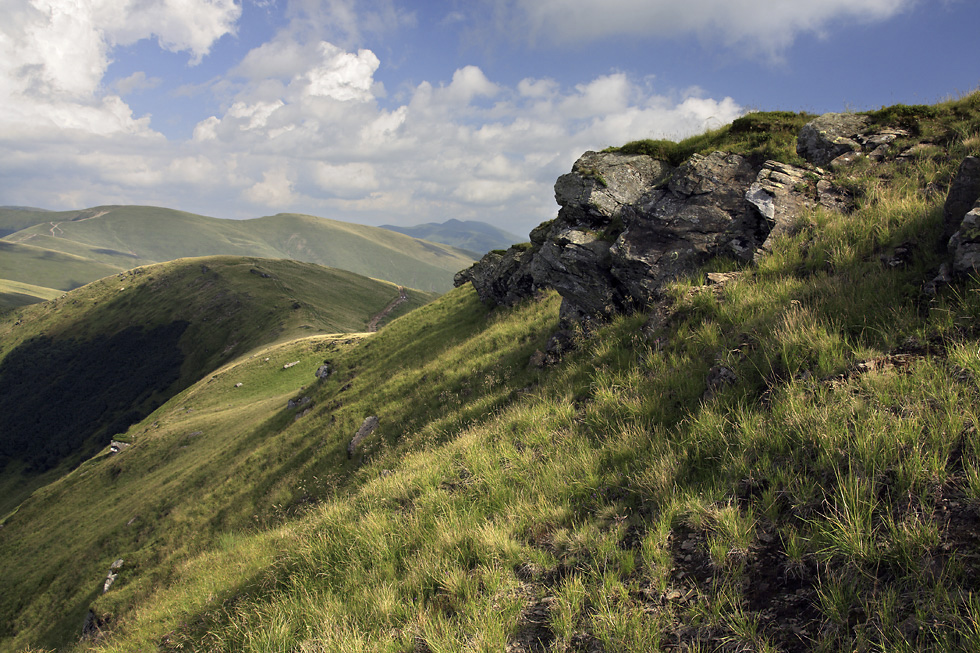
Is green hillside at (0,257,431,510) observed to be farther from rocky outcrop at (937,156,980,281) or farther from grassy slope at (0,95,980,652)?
rocky outcrop at (937,156,980,281)

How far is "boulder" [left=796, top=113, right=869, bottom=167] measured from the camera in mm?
13820

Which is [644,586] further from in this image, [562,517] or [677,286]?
[677,286]

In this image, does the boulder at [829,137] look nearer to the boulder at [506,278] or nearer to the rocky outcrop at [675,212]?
the rocky outcrop at [675,212]

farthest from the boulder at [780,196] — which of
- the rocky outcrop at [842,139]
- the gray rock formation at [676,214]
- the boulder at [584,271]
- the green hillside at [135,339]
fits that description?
the green hillside at [135,339]

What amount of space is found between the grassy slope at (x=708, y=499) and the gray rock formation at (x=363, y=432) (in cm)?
692

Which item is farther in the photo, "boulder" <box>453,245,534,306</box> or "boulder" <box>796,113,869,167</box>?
"boulder" <box>453,245,534,306</box>

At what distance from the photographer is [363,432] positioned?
66.4 ft

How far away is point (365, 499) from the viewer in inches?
337

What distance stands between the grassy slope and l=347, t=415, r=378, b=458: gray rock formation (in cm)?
692

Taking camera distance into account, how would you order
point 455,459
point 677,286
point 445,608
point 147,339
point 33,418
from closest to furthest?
point 445,608
point 455,459
point 677,286
point 33,418
point 147,339

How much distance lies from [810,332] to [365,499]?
8877 mm

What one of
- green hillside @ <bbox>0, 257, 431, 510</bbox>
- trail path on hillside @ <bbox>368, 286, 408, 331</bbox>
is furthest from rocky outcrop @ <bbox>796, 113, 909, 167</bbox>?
trail path on hillside @ <bbox>368, 286, 408, 331</bbox>

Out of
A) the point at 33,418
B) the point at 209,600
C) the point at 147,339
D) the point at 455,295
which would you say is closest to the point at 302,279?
the point at 147,339

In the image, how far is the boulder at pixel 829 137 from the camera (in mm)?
13820
